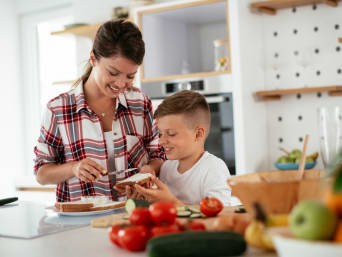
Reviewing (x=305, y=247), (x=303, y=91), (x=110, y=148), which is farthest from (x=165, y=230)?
(x=303, y=91)

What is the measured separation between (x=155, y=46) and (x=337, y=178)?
10.4ft

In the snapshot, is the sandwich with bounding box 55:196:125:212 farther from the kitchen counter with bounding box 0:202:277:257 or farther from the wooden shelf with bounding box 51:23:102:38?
the wooden shelf with bounding box 51:23:102:38

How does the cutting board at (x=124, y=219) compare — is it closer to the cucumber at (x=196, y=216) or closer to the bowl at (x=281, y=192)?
the cucumber at (x=196, y=216)

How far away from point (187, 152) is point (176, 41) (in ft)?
6.33

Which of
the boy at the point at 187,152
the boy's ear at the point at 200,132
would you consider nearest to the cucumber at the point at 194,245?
the boy at the point at 187,152

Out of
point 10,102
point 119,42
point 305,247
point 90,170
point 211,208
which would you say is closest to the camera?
point 305,247

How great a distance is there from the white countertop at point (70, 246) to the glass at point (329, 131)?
4.73ft

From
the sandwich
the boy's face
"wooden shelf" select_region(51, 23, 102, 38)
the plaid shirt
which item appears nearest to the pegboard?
"wooden shelf" select_region(51, 23, 102, 38)

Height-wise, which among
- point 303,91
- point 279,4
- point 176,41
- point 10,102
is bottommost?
point 303,91

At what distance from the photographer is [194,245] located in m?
0.91

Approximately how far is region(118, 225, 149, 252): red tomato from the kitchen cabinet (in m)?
2.66

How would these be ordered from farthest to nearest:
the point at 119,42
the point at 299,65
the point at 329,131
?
the point at 299,65 → the point at 329,131 → the point at 119,42

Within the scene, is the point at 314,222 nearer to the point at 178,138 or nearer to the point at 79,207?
the point at 79,207

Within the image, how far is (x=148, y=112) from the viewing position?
7.30 ft
